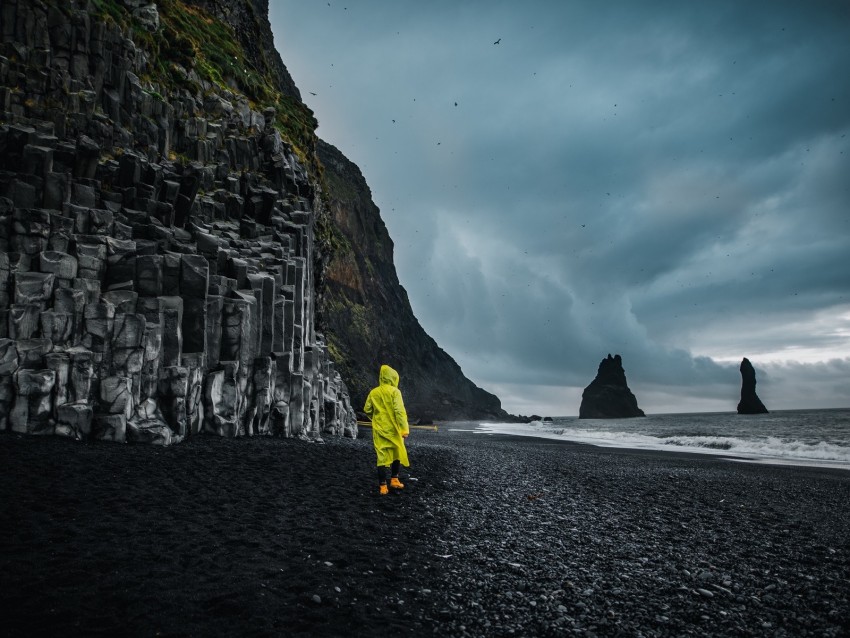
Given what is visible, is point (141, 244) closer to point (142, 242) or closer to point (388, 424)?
Result: point (142, 242)

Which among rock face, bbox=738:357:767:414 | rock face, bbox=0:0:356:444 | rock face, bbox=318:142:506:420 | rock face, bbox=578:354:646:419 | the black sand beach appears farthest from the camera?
rock face, bbox=578:354:646:419

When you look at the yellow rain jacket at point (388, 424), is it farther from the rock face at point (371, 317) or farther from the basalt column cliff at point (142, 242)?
the rock face at point (371, 317)

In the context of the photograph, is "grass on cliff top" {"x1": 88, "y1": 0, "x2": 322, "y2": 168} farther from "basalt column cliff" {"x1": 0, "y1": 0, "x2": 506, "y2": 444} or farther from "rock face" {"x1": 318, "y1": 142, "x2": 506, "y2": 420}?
"rock face" {"x1": 318, "y1": 142, "x2": 506, "y2": 420}

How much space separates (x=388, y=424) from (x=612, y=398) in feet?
658

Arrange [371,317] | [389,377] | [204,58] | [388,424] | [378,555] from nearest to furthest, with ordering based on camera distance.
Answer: [378,555] < [388,424] < [389,377] < [204,58] < [371,317]

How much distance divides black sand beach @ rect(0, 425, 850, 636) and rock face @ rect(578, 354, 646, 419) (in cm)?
19378

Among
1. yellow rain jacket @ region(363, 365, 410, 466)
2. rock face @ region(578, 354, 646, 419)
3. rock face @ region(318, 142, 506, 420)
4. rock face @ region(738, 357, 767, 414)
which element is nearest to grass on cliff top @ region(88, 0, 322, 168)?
yellow rain jacket @ region(363, 365, 410, 466)

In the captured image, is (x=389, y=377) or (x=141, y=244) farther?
(x=141, y=244)

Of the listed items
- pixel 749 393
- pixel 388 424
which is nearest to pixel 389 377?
pixel 388 424

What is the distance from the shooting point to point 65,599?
187 inches

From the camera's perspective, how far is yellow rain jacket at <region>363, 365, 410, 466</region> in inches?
428

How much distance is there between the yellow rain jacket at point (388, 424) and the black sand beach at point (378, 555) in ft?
3.24

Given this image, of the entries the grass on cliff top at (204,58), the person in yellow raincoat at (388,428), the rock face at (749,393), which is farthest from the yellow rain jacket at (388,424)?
the rock face at (749,393)

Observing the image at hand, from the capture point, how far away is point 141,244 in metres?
18.8
